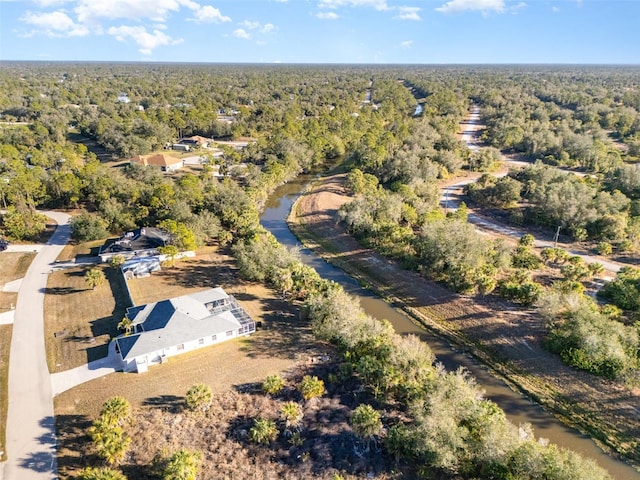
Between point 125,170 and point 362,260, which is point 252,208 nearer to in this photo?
point 362,260

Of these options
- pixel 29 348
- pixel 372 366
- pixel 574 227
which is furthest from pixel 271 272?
pixel 574 227

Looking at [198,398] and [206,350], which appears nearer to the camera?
[198,398]

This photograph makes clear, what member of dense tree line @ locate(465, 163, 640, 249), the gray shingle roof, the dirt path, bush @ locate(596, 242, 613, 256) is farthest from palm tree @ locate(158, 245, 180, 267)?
bush @ locate(596, 242, 613, 256)

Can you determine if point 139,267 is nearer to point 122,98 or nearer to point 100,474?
point 100,474


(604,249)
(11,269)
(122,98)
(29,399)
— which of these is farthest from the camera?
(122,98)

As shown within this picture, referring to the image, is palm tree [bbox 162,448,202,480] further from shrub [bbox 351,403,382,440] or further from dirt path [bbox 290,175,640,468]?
dirt path [bbox 290,175,640,468]

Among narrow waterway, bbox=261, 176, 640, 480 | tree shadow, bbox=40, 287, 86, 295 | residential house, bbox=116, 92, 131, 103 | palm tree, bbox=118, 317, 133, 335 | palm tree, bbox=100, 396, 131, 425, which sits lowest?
narrow waterway, bbox=261, 176, 640, 480

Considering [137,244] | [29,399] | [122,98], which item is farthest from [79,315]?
[122,98]
